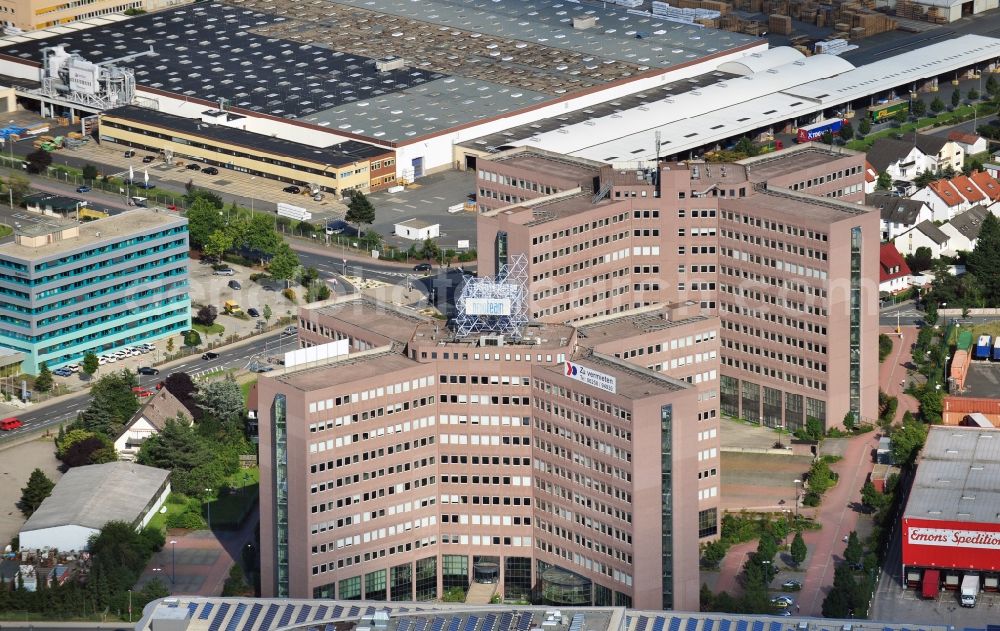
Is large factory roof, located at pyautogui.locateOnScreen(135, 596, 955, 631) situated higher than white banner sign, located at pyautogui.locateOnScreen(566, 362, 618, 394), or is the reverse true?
white banner sign, located at pyautogui.locateOnScreen(566, 362, 618, 394)

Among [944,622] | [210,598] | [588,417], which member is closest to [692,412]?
[588,417]

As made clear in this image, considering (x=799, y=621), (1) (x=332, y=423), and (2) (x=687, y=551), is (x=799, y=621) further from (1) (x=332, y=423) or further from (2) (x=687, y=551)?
(1) (x=332, y=423)

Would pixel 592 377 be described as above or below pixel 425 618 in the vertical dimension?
above

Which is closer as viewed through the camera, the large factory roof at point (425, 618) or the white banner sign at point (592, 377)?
the large factory roof at point (425, 618)

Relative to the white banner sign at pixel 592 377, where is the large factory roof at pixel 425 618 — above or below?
below
